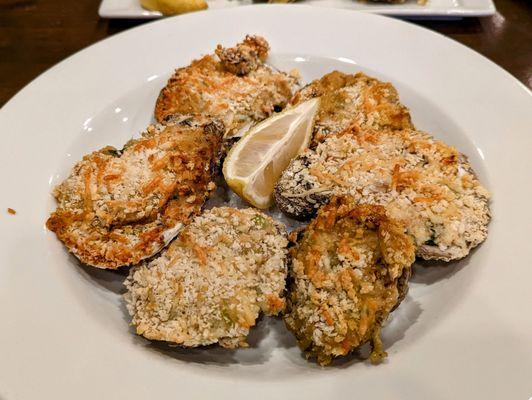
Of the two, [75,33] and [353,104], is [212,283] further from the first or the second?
[75,33]

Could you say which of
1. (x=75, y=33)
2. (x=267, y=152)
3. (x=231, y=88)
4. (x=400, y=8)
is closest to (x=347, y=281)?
(x=267, y=152)

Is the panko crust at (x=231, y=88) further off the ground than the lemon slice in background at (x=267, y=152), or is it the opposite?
the panko crust at (x=231, y=88)

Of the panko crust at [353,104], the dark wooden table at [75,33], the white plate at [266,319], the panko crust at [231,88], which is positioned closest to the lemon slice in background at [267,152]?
the panko crust at [353,104]

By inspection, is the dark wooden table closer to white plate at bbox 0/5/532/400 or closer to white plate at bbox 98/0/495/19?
white plate at bbox 98/0/495/19

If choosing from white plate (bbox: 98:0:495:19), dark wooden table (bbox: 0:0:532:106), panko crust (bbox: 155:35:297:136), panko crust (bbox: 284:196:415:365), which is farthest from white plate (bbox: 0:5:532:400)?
dark wooden table (bbox: 0:0:532:106)

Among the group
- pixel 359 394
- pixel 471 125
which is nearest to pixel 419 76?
pixel 471 125

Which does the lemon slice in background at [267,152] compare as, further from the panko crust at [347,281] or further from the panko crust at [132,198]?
the panko crust at [347,281]

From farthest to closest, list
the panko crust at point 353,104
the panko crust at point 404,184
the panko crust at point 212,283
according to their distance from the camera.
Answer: the panko crust at point 353,104
the panko crust at point 404,184
the panko crust at point 212,283
